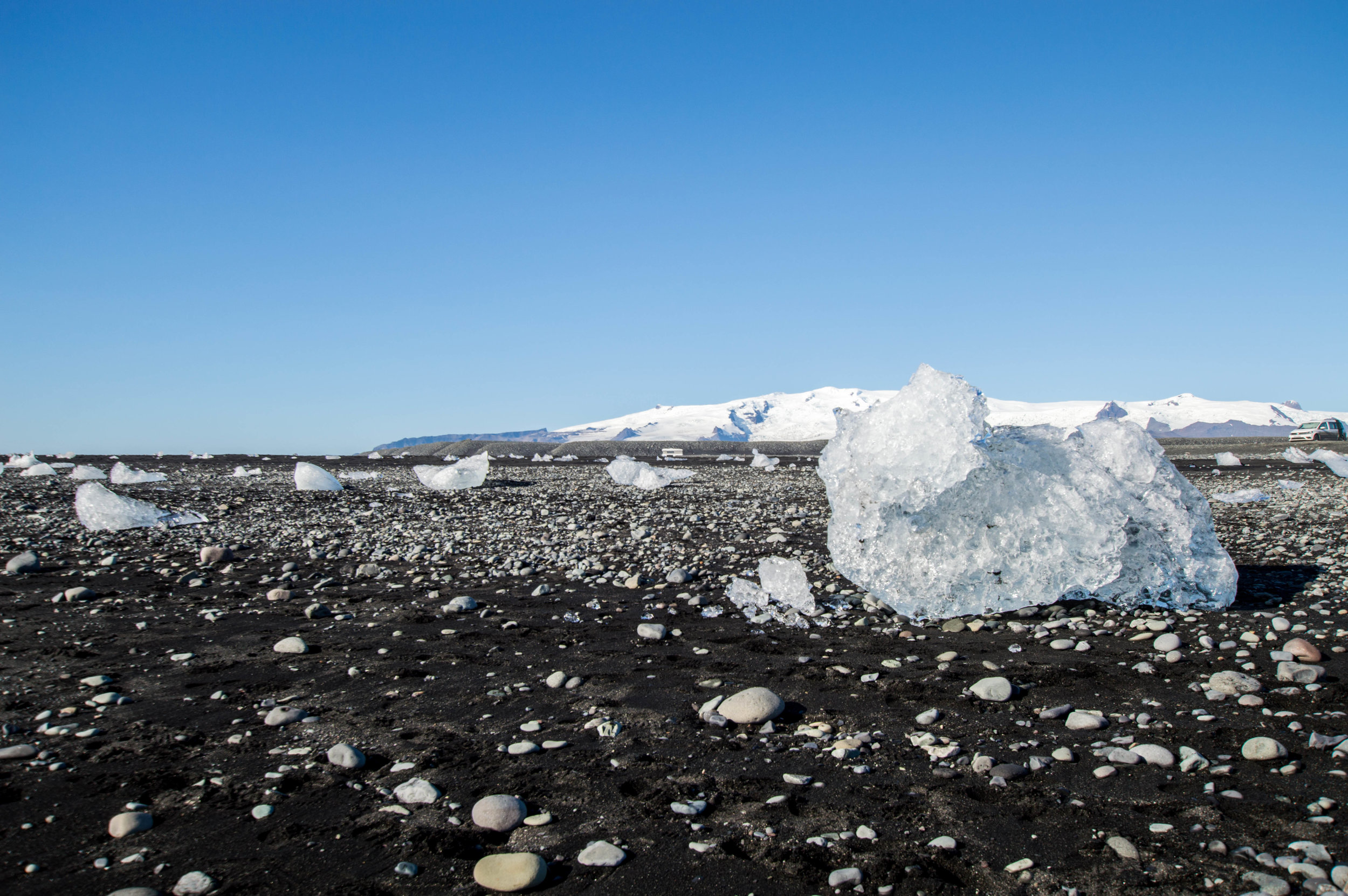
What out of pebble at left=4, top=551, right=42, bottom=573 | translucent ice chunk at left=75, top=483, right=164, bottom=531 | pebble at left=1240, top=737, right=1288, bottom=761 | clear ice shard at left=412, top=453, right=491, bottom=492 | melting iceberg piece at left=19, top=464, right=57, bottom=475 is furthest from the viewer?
melting iceberg piece at left=19, top=464, right=57, bottom=475

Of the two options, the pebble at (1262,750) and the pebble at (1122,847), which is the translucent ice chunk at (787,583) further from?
the pebble at (1122,847)

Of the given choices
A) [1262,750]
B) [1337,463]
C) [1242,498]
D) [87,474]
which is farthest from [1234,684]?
[87,474]

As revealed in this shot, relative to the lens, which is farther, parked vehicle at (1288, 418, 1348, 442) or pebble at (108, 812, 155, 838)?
parked vehicle at (1288, 418, 1348, 442)

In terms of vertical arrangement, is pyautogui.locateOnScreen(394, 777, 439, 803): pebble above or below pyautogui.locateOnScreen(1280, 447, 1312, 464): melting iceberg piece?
above

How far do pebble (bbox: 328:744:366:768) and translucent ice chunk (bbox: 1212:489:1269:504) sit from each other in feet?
51.0

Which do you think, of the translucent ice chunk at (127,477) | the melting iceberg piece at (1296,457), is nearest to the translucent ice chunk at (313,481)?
the translucent ice chunk at (127,477)

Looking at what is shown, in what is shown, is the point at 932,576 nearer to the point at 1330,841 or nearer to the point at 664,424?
the point at 1330,841

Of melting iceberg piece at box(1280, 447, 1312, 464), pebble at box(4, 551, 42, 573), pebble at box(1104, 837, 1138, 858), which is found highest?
pebble at box(4, 551, 42, 573)

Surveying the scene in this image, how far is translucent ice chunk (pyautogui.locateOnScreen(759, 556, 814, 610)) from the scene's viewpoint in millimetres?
6914

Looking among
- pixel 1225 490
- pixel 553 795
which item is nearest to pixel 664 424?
pixel 1225 490

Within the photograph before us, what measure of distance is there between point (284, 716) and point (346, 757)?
2.68 feet

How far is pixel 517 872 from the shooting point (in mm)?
2670

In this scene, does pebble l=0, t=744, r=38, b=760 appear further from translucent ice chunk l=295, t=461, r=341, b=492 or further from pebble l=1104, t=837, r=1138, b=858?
translucent ice chunk l=295, t=461, r=341, b=492

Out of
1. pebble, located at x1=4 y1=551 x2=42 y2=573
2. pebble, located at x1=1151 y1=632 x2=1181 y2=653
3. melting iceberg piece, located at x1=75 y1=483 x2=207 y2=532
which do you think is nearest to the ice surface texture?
pebble, located at x1=1151 y1=632 x2=1181 y2=653
